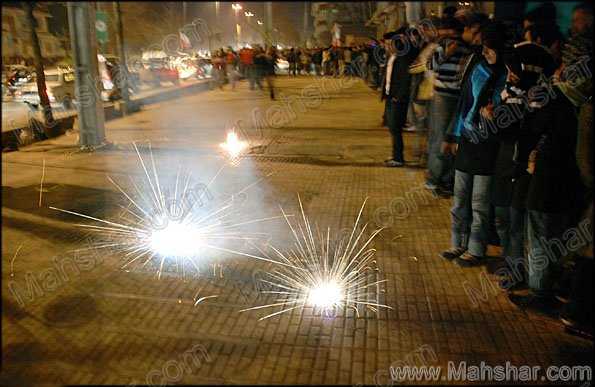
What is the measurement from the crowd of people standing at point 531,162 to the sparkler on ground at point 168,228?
2047 mm

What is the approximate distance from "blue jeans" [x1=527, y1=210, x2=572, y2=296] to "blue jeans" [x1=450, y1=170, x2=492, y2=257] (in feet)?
1.96

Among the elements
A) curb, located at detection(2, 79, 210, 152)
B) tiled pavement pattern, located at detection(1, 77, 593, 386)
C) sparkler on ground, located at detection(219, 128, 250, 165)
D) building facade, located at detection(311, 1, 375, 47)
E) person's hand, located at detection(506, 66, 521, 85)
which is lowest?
tiled pavement pattern, located at detection(1, 77, 593, 386)

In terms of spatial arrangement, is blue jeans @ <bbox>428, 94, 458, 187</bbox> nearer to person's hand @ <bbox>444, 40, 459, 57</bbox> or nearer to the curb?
person's hand @ <bbox>444, 40, 459, 57</bbox>

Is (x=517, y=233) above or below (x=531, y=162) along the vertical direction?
below

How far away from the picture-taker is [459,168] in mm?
4531

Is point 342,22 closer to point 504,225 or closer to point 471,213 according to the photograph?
point 471,213

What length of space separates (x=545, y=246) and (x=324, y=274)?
6.01ft

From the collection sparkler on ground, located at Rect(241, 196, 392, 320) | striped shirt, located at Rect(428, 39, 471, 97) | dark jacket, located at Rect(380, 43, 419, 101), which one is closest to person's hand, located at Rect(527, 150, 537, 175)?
sparkler on ground, located at Rect(241, 196, 392, 320)

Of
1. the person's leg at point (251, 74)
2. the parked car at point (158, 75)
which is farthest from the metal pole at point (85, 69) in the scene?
the parked car at point (158, 75)

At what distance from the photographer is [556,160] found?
3.65m

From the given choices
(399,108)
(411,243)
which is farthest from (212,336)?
(399,108)

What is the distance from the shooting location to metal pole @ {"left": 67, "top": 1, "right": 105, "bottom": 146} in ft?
30.1

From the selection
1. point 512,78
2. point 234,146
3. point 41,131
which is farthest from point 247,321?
point 41,131

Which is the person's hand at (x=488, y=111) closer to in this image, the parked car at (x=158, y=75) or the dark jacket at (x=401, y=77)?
the dark jacket at (x=401, y=77)
